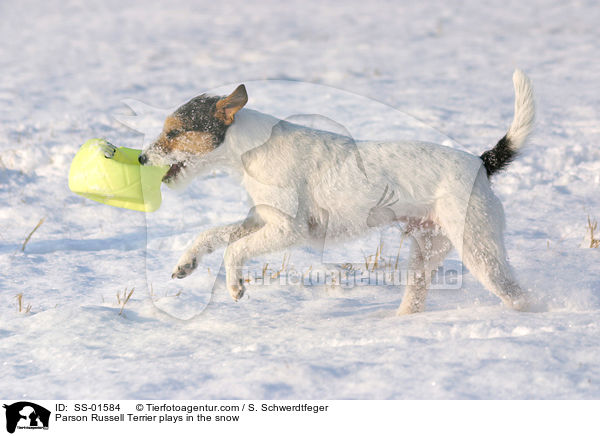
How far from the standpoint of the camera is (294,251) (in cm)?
582

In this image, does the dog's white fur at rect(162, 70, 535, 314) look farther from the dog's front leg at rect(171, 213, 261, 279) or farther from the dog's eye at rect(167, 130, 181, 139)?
the dog's eye at rect(167, 130, 181, 139)

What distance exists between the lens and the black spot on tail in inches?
168

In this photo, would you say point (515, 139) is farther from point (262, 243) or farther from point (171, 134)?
point (171, 134)

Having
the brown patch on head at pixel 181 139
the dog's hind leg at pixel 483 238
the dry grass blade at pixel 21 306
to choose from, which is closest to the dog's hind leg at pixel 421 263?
the dog's hind leg at pixel 483 238

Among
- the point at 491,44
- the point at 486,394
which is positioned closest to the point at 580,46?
the point at 491,44

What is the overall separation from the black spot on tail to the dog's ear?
1.62 metres

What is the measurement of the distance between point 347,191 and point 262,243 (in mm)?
638

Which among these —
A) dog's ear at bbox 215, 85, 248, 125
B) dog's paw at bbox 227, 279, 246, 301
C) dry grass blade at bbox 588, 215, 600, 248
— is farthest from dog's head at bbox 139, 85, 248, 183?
dry grass blade at bbox 588, 215, 600, 248

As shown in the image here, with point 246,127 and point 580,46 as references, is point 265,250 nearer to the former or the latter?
point 246,127

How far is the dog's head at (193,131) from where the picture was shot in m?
4.07

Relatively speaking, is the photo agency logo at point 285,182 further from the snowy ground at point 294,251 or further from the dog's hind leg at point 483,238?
the snowy ground at point 294,251

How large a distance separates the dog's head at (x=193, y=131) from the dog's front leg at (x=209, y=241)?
1.70 ft
